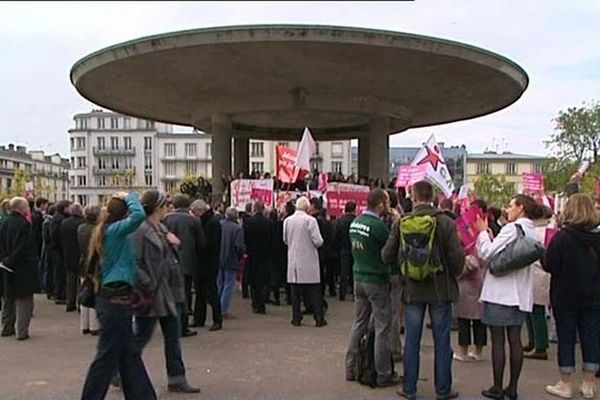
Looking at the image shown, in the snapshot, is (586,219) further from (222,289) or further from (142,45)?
(142,45)

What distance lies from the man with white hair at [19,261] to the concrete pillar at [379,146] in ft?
46.4

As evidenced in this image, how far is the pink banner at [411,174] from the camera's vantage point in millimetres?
12820

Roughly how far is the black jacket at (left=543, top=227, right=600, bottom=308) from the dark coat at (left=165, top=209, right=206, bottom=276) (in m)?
5.05

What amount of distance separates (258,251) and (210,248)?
1887mm

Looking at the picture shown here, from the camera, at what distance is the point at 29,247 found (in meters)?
9.85

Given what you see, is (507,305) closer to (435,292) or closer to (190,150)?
(435,292)

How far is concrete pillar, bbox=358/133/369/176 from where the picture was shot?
89.2 ft

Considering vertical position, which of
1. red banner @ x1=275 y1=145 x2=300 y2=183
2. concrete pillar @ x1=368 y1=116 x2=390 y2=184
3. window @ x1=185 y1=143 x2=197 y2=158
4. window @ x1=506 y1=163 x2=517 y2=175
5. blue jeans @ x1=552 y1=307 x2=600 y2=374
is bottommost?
blue jeans @ x1=552 y1=307 x2=600 y2=374

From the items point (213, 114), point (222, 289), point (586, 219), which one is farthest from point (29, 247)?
→ point (213, 114)

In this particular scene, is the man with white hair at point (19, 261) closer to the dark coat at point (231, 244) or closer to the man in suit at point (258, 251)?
the dark coat at point (231, 244)

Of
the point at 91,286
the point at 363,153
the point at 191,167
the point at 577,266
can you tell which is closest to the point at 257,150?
the point at 191,167

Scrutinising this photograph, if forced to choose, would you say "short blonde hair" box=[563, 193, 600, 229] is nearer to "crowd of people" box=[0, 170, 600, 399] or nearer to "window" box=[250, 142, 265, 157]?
"crowd of people" box=[0, 170, 600, 399]

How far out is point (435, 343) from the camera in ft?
21.9

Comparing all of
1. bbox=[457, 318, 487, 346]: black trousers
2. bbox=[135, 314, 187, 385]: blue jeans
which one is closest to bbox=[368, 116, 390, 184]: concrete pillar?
bbox=[457, 318, 487, 346]: black trousers
